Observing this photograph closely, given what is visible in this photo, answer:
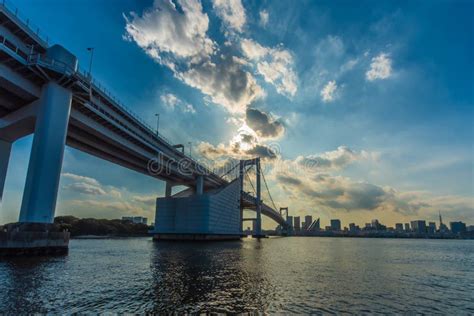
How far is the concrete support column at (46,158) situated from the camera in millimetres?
30672

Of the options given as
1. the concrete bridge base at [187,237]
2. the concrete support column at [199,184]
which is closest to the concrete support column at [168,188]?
the concrete support column at [199,184]

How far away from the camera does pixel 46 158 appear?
3178 centimetres

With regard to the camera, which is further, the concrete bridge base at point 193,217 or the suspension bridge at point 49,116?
the concrete bridge base at point 193,217

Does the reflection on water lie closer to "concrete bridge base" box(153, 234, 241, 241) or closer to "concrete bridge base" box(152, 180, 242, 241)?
"concrete bridge base" box(152, 180, 242, 241)

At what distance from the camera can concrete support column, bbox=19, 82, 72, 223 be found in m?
30.7

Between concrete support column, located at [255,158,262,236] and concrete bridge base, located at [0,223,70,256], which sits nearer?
concrete bridge base, located at [0,223,70,256]

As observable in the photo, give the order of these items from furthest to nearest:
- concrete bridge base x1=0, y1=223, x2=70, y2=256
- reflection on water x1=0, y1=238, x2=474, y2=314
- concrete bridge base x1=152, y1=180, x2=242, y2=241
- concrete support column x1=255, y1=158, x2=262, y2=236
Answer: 1. concrete support column x1=255, y1=158, x2=262, y2=236
2. concrete bridge base x1=152, y1=180, x2=242, y2=241
3. concrete bridge base x1=0, y1=223, x2=70, y2=256
4. reflection on water x1=0, y1=238, x2=474, y2=314

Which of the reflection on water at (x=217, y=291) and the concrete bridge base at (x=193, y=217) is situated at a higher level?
the concrete bridge base at (x=193, y=217)

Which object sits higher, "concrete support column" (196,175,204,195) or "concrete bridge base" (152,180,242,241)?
"concrete support column" (196,175,204,195)

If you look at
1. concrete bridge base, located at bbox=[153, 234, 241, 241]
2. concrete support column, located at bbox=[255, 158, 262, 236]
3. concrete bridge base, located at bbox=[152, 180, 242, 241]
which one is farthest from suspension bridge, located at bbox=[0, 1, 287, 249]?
concrete support column, located at bbox=[255, 158, 262, 236]

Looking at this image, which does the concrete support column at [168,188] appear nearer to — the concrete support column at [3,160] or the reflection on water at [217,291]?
the concrete support column at [3,160]

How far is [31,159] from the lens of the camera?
31.7m

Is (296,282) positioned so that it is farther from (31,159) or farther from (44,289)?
(31,159)

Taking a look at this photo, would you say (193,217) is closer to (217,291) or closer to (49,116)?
(49,116)
